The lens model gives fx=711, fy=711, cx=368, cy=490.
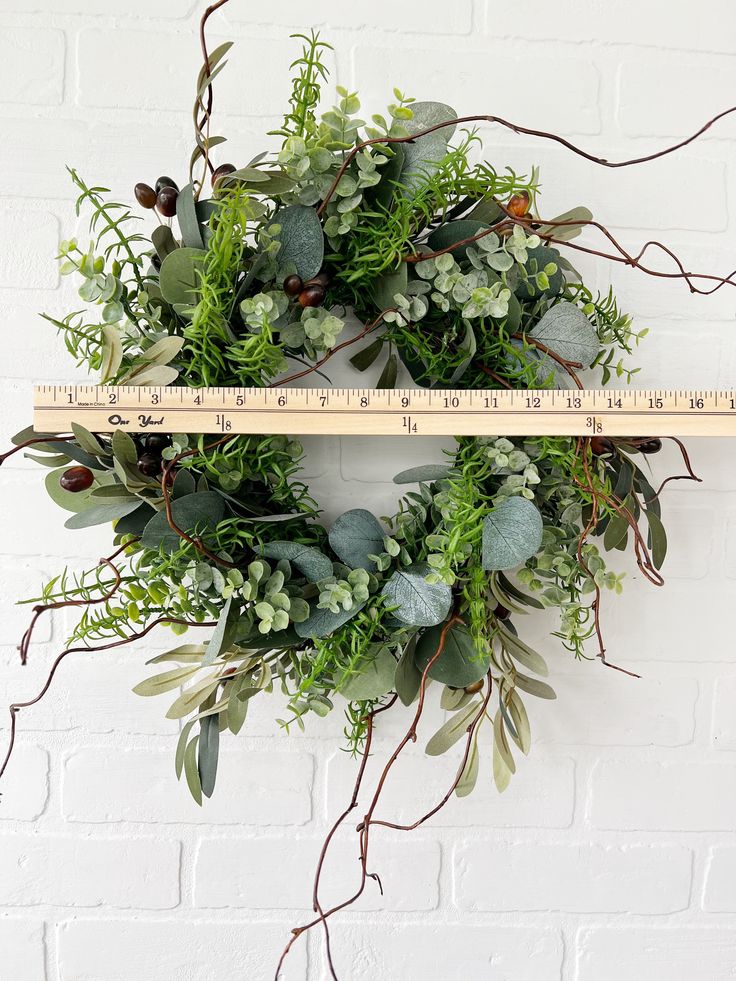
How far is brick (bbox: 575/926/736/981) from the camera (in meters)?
0.92

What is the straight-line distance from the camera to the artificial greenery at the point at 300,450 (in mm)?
717

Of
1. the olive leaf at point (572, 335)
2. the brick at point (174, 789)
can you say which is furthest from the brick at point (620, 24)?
the brick at point (174, 789)

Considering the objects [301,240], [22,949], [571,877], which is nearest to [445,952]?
[571,877]

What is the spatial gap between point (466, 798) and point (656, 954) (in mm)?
328

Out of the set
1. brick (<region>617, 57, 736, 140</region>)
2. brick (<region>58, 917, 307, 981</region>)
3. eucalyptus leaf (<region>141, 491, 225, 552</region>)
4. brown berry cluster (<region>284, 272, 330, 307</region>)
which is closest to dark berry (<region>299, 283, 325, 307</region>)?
brown berry cluster (<region>284, 272, 330, 307</region>)

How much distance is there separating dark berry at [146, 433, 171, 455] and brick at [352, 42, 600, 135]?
0.46 meters

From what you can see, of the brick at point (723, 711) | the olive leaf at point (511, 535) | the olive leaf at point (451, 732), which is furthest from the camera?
the brick at point (723, 711)

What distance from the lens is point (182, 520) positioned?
71 cm

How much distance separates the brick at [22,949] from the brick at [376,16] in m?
1.13

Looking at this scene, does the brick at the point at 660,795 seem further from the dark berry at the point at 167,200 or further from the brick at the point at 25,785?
the dark berry at the point at 167,200

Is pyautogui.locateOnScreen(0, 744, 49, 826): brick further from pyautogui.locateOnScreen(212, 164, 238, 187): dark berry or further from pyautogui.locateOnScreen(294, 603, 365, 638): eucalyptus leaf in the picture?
pyautogui.locateOnScreen(212, 164, 238, 187): dark berry

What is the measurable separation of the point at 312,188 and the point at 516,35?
359 millimetres

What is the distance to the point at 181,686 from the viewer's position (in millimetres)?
857

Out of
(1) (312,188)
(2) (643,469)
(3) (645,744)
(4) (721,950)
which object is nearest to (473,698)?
(3) (645,744)
